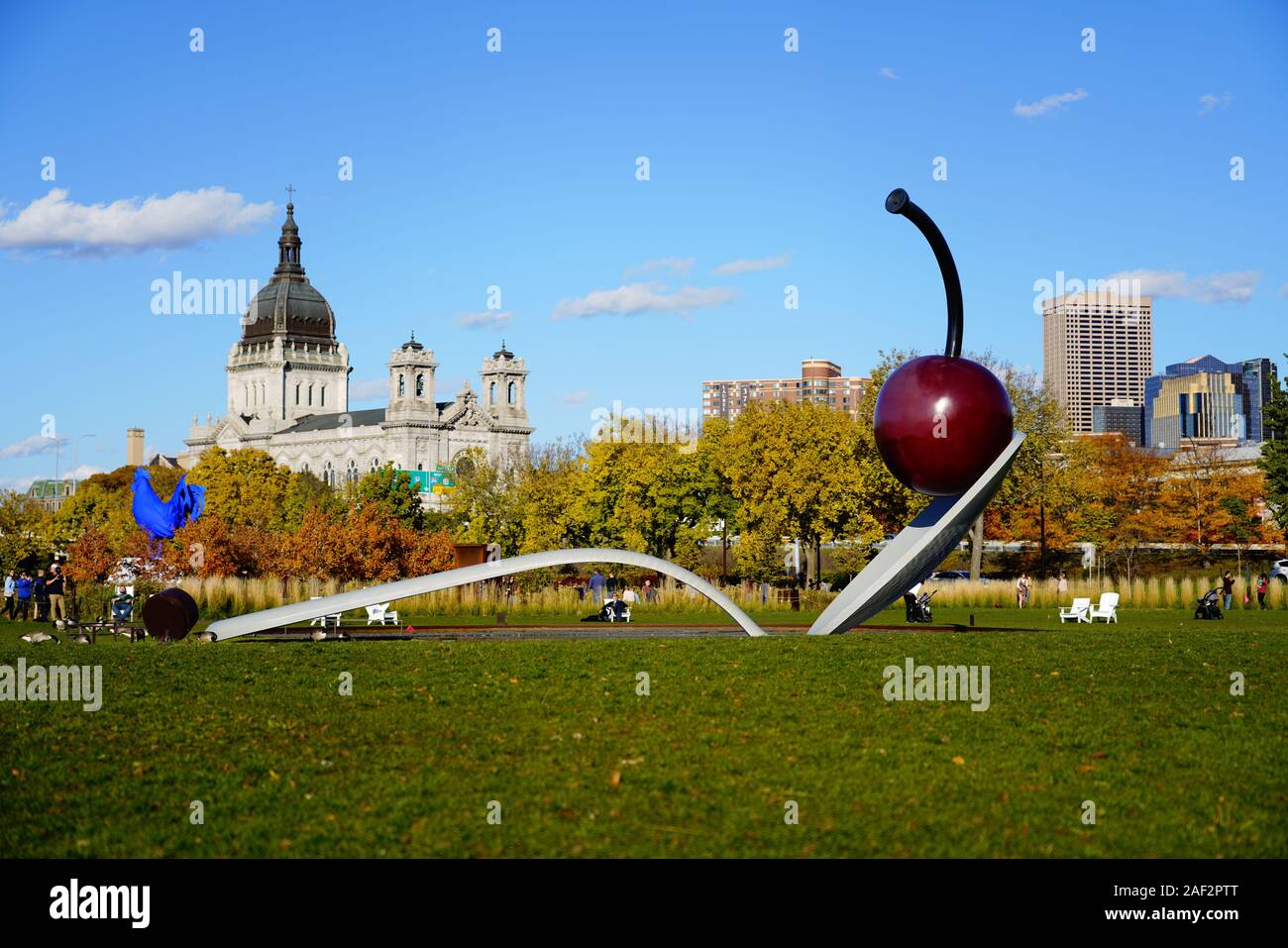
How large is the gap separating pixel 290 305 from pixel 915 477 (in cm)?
16913

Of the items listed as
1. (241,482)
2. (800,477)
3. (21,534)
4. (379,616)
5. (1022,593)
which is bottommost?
(1022,593)

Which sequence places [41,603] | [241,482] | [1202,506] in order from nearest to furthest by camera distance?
[41,603] < [1202,506] < [241,482]

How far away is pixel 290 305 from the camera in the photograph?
180000 mm

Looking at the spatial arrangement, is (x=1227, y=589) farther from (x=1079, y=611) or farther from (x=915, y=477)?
(x=915, y=477)

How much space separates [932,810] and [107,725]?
22.7ft

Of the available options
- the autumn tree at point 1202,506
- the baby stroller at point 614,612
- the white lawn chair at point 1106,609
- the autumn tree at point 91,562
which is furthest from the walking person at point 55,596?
the autumn tree at point 1202,506

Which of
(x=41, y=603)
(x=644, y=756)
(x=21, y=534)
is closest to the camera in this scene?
(x=644, y=756)

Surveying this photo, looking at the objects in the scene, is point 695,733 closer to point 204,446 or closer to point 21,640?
point 21,640

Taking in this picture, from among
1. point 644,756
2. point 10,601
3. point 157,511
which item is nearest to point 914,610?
point 644,756

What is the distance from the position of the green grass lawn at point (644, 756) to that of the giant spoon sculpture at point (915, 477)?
2.18 m
